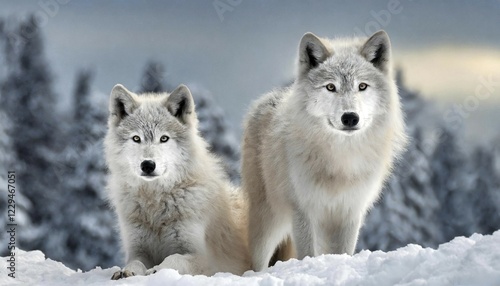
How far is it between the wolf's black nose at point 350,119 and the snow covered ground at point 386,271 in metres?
1.37

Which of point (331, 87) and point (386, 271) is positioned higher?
point (331, 87)

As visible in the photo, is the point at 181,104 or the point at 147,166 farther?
the point at 181,104

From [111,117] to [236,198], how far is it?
83.4 inches

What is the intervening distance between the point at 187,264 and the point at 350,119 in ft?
7.45

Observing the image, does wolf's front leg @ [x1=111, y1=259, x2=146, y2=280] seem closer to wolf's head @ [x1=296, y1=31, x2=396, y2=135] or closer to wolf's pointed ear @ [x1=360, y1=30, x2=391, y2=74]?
wolf's head @ [x1=296, y1=31, x2=396, y2=135]

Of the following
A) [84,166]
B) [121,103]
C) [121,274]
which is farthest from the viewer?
[84,166]

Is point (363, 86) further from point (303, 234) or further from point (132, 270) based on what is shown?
point (132, 270)

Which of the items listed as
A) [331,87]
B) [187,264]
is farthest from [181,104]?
[187,264]

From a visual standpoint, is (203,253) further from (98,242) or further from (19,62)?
(19,62)

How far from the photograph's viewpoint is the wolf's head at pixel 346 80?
7438mm

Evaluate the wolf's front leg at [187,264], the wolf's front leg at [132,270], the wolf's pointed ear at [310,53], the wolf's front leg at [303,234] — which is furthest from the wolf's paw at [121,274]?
the wolf's pointed ear at [310,53]

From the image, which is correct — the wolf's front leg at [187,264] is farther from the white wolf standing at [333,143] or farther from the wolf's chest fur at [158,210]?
the white wolf standing at [333,143]

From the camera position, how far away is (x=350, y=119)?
734cm

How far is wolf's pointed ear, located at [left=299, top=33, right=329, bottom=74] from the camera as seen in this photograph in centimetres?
799
